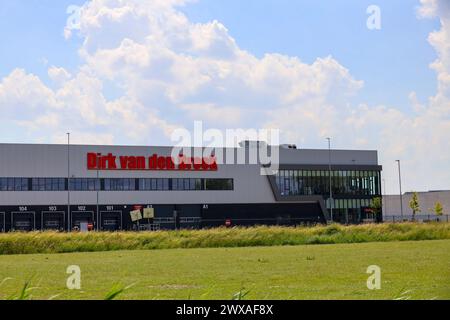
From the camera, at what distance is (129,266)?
28078 millimetres

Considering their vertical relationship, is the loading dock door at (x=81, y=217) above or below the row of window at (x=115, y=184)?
below

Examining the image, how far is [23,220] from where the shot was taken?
3351 inches

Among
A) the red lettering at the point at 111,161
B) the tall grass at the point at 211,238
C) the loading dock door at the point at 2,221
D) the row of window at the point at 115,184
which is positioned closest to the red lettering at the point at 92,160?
the row of window at the point at 115,184

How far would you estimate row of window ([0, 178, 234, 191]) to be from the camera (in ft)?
283

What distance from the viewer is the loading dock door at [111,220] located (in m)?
88.8

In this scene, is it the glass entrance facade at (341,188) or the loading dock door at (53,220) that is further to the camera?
the glass entrance facade at (341,188)

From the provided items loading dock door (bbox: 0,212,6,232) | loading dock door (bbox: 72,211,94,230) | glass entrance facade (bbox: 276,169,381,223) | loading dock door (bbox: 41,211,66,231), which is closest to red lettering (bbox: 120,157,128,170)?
loading dock door (bbox: 72,211,94,230)

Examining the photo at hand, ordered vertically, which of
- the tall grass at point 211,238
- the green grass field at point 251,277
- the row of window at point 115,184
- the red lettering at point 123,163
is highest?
the red lettering at point 123,163

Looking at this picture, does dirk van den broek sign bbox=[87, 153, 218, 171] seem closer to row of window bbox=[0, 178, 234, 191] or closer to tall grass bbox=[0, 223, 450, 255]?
row of window bbox=[0, 178, 234, 191]

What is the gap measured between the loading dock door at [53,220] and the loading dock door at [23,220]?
3.61 feet

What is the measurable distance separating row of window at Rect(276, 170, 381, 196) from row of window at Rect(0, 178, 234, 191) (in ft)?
29.4

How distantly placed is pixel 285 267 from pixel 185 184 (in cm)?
6783

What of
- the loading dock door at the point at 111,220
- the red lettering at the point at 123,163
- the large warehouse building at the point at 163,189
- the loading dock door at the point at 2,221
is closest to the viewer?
the loading dock door at the point at 2,221

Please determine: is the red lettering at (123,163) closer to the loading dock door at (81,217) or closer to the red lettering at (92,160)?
the red lettering at (92,160)
